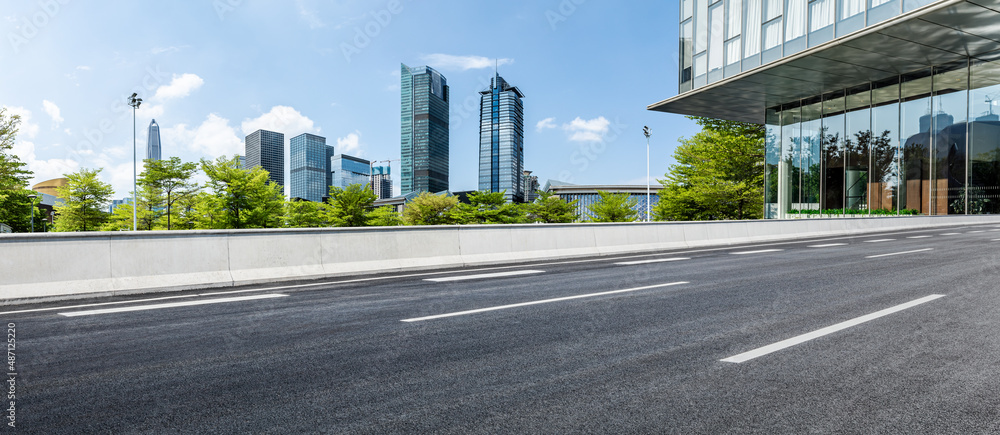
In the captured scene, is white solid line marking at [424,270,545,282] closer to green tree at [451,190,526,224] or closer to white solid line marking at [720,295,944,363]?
white solid line marking at [720,295,944,363]

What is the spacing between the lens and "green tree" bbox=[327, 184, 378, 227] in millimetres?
59000

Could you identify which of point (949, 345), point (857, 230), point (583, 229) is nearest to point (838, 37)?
point (857, 230)

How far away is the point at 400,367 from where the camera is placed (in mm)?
4105

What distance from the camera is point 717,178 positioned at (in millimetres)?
44594

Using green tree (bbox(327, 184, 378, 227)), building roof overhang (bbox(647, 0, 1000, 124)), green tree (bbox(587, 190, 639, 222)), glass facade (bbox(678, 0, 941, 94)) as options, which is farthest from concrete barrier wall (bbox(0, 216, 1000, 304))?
green tree (bbox(327, 184, 378, 227))

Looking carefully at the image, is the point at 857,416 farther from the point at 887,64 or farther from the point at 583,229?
the point at 887,64

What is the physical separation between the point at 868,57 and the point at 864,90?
18.7 feet

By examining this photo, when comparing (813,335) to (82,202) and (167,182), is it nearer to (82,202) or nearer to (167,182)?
(167,182)

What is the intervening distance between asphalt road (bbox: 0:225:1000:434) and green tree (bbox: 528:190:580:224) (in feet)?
171

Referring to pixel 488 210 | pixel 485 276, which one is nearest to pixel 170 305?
pixel 485 276

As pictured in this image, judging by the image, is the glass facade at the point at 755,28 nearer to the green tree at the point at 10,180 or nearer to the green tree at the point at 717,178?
the green tree at the point at 717,178

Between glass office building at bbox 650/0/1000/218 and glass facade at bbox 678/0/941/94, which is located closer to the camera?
glass office building at bbox 650/0/1000/218

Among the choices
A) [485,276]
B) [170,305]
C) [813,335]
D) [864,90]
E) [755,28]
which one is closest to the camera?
[813,335]

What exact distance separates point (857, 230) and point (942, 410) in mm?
24067
